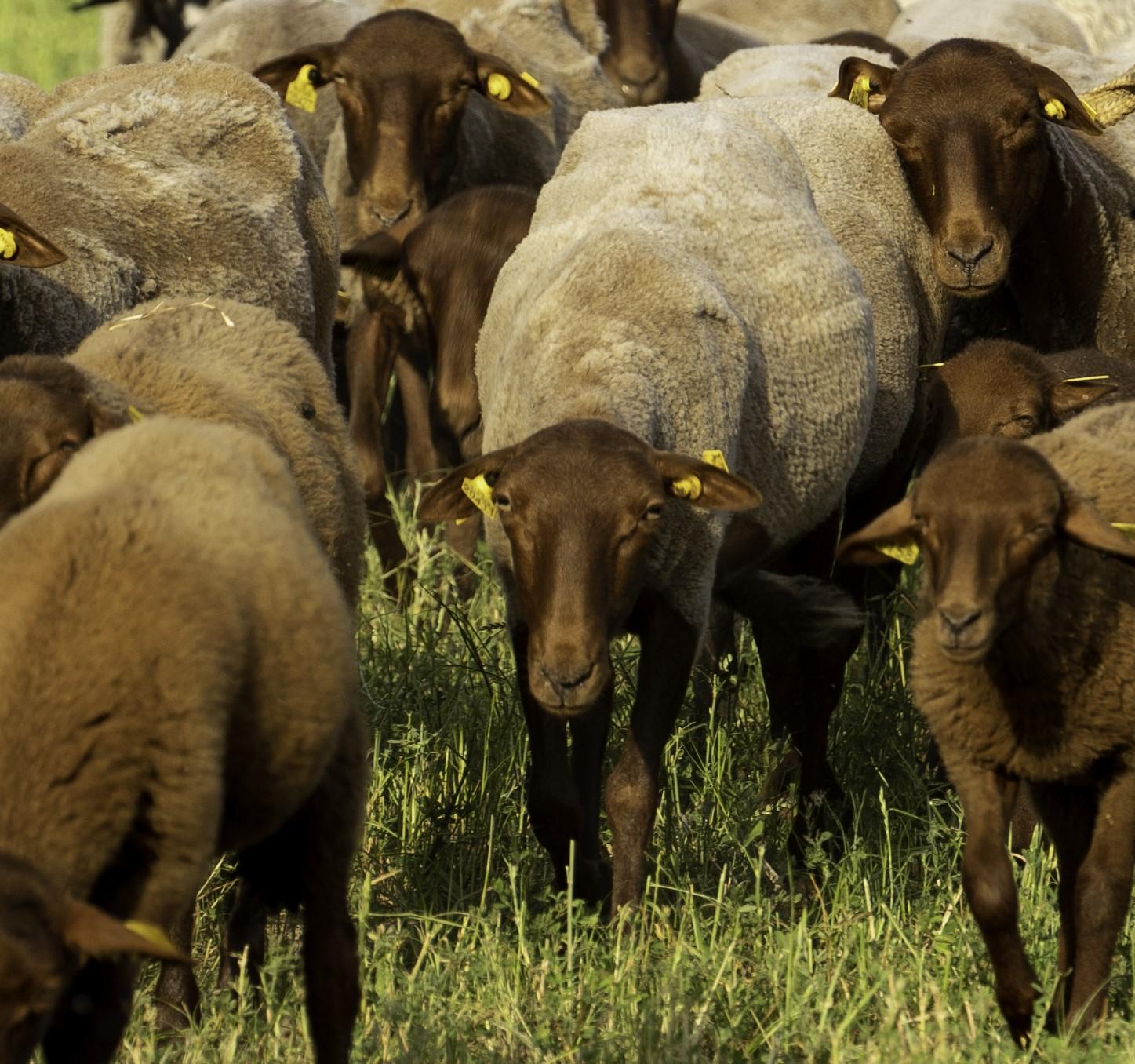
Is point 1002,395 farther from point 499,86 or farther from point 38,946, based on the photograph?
point 38,946

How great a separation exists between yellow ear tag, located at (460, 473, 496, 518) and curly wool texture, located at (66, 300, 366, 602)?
35 cm

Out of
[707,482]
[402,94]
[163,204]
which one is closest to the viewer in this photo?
[707,482]

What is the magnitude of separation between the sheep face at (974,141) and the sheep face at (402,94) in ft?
7.53

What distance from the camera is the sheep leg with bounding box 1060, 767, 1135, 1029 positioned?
4566 mm

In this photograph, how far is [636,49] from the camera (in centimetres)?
1193

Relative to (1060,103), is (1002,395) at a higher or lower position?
lower

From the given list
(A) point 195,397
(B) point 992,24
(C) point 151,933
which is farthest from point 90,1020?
(B) point 992,24

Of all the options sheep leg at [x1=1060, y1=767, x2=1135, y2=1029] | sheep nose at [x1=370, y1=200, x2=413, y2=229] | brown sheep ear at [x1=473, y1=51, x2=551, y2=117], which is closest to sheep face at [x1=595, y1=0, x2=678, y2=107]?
brown sheep ear at [x1=473, y1=51, x2=551, y2=117]

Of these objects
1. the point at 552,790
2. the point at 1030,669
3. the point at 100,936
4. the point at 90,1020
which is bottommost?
the point at 552,790

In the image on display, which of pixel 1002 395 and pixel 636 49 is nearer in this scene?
pixel 1002 395

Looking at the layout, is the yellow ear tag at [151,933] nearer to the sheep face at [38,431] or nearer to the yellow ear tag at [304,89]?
the sheep face at [38,431]

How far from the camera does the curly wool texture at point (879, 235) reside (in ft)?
23.0

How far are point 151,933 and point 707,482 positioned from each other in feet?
6.67

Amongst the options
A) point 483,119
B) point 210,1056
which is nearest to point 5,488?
point 210,1056
